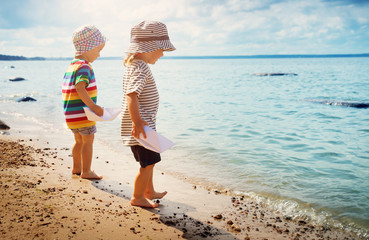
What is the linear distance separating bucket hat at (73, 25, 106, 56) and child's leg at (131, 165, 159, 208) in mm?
1864

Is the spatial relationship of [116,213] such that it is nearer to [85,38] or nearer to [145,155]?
[145,155]

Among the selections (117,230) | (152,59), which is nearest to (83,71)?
(152,59)

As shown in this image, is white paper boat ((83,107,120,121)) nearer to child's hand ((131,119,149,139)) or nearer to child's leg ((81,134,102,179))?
child's hand ((131,119,149,139))

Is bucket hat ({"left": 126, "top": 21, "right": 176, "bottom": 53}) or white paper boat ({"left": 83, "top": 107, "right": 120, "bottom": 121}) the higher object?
bucket hat ({"left": 126, "top": 21, "right": 176, "bottom": 53})

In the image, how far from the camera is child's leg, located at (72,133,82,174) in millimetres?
4750

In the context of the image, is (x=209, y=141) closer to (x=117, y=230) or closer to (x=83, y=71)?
(x=83, y=71)

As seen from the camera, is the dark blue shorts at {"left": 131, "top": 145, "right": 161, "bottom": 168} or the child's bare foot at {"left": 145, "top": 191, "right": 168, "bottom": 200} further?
the child's bare foot at {"left": 145, "top": 191, "right": 168, "bottom": 200}

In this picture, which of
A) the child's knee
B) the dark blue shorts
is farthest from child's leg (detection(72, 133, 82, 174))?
the dark blue shorts

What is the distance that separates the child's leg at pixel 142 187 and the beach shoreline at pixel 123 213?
8cm

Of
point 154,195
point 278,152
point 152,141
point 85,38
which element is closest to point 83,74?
point 85,38

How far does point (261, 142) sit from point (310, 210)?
3.83 metres

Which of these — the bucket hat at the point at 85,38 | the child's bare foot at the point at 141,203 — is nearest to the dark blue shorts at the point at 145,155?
the child's bare foot at the point at 141,203

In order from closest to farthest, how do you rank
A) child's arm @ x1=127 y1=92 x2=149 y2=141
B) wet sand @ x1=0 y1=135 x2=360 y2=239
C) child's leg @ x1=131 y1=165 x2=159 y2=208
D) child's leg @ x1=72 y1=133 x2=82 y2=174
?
wet sand @ x1=0 y1=135 x2=360 y2=239 < child's arm @ x1=127 y1=92 x2=149 y2=141 < child's leg @ x1=131 y1=165 x2=159 y2=208 < child's leg @ x1=72 y1=133 x2=82 y2=174

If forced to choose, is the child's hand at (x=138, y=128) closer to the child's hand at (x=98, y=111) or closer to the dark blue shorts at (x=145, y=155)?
the dark blue shorts at (x=145, y=155)
